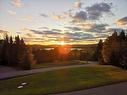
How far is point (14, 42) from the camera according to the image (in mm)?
50719

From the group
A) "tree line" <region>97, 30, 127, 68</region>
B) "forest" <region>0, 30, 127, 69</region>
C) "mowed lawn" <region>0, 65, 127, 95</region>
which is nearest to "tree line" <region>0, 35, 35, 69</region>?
"forest" <region>0, 30, 127, 69</region>

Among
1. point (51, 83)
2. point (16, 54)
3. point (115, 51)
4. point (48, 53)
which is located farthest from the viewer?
point (48, 53)

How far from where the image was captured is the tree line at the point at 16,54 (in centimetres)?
4362

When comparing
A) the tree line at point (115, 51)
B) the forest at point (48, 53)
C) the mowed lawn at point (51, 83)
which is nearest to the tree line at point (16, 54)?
the forest at point (48, 53)

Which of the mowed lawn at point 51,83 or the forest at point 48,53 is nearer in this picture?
the mowed lawn at point 51,83

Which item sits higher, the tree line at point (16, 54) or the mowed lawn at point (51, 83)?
the tree line at point (16, 54)

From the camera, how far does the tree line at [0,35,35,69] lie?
43.6 metres

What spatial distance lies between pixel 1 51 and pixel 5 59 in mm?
2236

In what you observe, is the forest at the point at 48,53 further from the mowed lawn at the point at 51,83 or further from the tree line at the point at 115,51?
the mowed lawn at the point at 51,83

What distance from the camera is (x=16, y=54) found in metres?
48.3

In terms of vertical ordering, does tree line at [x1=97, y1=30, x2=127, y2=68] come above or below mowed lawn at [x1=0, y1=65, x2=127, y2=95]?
above

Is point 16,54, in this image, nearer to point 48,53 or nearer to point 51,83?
point 48,53

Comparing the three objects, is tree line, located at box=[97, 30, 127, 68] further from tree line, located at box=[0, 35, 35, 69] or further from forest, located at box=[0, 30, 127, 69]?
tree line, located at box=[0, 35, 35, 69]

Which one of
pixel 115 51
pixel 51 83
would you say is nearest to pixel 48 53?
pixel 115 51
